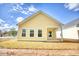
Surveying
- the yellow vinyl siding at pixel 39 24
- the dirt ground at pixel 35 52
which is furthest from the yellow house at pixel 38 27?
the dirt ground at pixel 35 52

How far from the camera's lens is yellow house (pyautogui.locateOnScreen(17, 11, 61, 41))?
2453mm

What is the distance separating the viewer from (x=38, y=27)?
246 cm

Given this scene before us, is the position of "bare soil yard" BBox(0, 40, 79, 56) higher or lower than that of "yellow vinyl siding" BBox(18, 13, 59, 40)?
lower

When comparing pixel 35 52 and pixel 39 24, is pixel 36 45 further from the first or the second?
pixel 39 24

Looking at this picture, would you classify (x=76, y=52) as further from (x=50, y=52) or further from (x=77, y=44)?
(x=50, y=52)

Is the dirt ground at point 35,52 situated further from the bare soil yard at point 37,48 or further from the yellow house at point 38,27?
the yellow house at point 38,27

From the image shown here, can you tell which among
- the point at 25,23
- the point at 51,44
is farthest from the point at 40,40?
the point at 25,23

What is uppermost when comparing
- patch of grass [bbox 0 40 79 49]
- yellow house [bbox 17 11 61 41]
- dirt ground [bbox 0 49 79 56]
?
yellow house [bbox 17 11 61 41]

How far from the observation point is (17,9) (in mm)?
2467

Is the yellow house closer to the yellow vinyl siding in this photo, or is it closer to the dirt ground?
the yellow vinyl siding

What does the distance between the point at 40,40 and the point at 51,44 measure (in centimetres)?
17

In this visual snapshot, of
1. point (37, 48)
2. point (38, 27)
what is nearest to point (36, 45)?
point (37, 48)

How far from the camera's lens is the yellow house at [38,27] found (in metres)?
2.45

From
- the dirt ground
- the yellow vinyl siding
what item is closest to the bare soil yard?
the dirt ground
